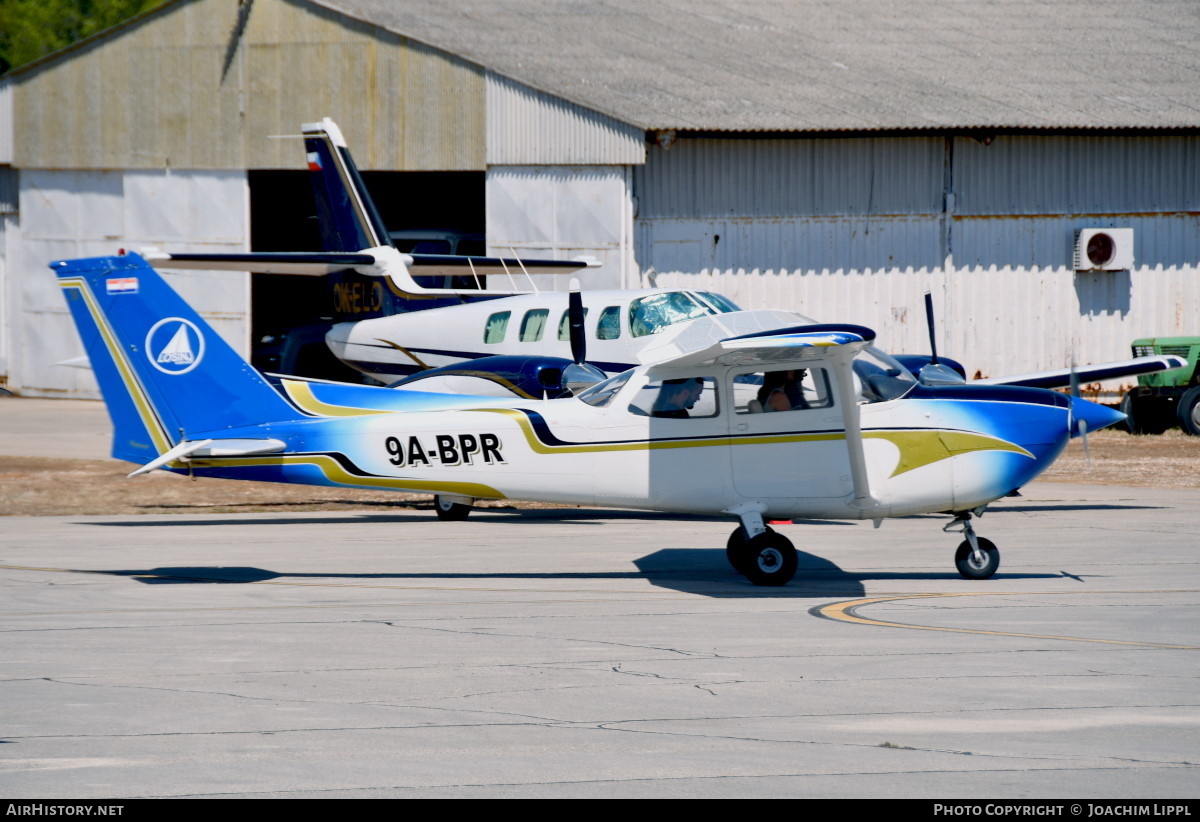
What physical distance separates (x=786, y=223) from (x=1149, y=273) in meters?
7.73

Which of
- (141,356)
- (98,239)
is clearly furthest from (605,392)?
(98,239)

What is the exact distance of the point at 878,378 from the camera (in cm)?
1191

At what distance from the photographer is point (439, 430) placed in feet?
39.4

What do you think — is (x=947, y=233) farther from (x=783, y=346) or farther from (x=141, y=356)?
(x=141, y=356)

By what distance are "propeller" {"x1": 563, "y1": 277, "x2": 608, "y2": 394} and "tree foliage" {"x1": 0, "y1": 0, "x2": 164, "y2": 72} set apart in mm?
49853

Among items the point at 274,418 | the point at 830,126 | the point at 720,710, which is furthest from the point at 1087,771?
the point at 830,126

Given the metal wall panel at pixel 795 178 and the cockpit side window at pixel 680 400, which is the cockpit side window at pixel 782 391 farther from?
the metal wall panel at pixel 795 178

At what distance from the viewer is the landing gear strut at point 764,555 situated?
11.7 meters

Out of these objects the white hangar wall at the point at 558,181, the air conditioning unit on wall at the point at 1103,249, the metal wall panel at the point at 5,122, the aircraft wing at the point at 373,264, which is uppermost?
the metal wall panel at the point at 5,122

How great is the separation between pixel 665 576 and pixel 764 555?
109cm

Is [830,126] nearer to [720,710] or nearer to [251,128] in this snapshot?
[251,128]

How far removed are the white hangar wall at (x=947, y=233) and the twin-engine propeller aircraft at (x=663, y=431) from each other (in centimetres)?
1522

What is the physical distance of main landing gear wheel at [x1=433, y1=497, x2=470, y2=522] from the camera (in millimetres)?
16328

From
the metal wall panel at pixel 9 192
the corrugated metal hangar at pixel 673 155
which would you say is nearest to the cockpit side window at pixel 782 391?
the corrugated metal hangar at pixel 673 155
